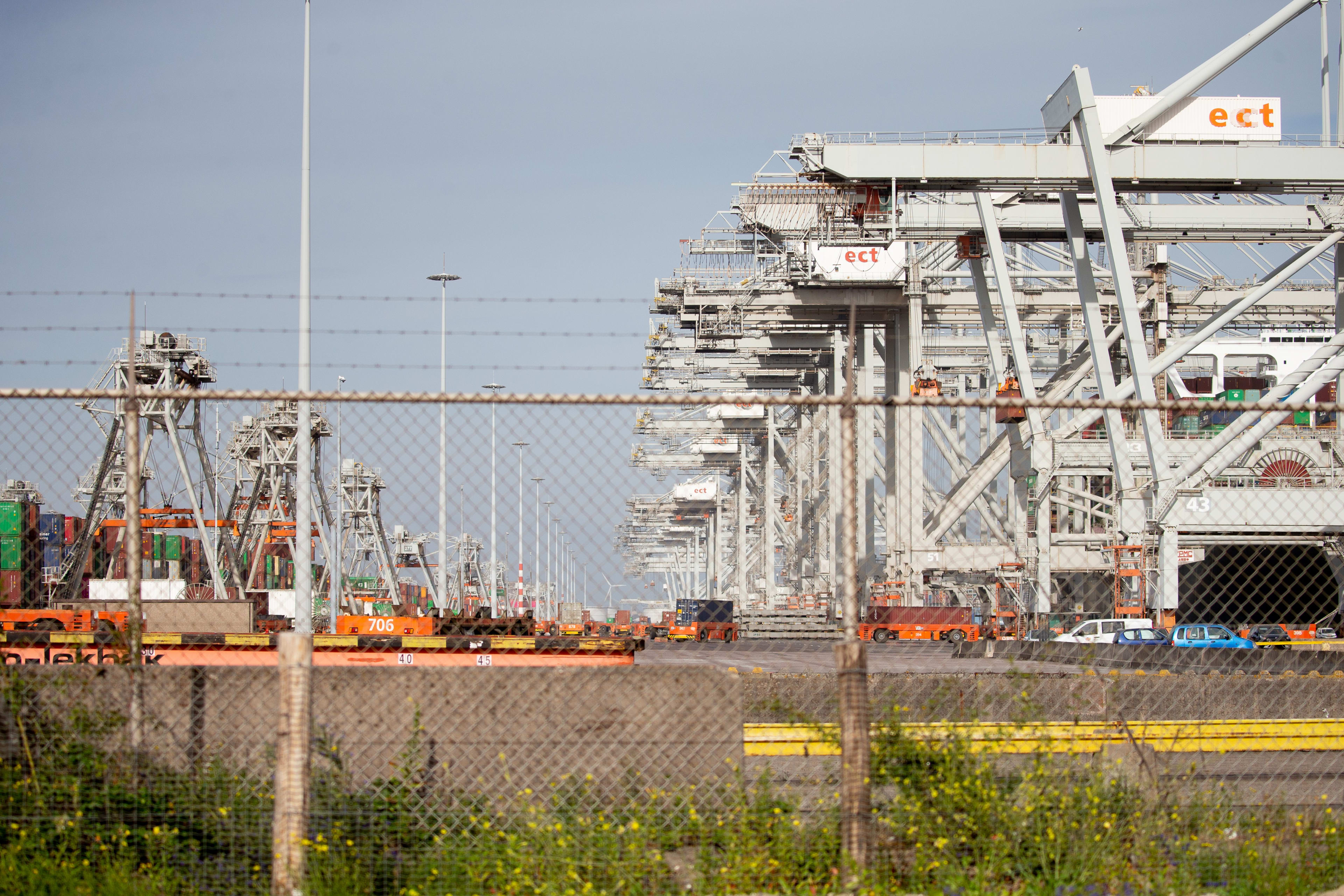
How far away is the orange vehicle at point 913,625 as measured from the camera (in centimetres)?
4375

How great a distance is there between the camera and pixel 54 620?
22656 millimetres

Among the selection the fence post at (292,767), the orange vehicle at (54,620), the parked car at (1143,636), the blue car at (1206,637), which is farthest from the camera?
the parked car at (1143,636)

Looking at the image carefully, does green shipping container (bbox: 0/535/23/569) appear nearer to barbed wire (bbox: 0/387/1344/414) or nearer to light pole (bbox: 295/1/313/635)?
light pole (bbox: 295/1/313/635)

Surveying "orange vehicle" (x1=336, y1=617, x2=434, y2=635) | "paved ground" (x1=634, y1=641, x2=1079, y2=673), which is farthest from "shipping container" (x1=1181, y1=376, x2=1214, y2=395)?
"orange vehicle" (x1=336, y1=617, x2=434, y2=635)

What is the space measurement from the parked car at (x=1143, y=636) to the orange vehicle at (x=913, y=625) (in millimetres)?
14142

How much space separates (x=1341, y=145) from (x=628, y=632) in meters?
30.4

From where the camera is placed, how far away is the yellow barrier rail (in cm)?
583

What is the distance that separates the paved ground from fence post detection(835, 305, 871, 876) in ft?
45.1

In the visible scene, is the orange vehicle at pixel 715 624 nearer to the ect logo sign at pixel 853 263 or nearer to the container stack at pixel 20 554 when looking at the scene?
the ect logo sign at pixel 853 263

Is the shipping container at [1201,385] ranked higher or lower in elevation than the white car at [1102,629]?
higher

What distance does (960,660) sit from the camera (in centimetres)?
2981

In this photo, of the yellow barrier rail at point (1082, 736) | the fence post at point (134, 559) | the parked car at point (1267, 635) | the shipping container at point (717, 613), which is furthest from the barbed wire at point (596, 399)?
the shipping container at point (717, 613)

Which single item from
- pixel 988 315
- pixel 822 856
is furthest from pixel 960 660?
pixel 822 856

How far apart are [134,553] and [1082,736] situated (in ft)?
16.7
